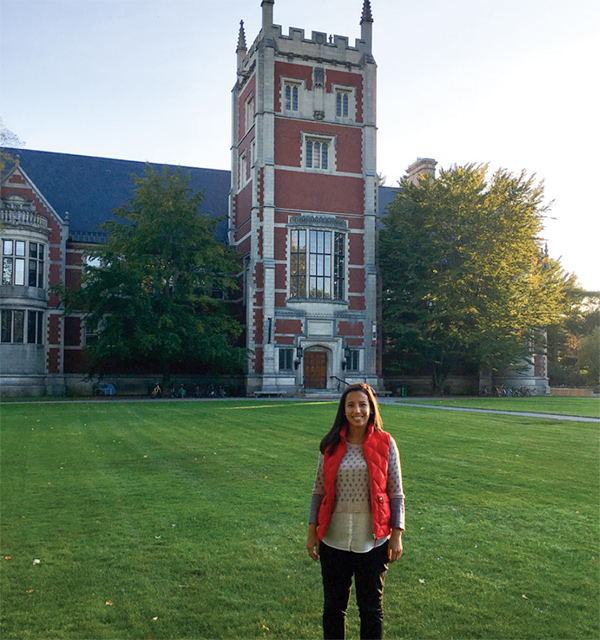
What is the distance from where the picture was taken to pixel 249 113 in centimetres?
4156

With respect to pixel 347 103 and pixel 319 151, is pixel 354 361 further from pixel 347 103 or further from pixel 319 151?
pixel 347 103

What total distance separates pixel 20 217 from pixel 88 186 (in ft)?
29.3

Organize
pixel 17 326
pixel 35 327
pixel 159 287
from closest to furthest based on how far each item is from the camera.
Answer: pixel 159 287
pixel 17 326
pixel 35 327

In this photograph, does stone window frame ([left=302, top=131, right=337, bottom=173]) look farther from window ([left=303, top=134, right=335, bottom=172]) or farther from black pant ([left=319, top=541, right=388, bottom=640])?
black pant ([left=319, top=541, right=388, bottom=640])

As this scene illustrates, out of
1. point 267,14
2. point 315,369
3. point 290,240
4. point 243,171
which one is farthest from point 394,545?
point 243,171

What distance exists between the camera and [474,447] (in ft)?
46.4

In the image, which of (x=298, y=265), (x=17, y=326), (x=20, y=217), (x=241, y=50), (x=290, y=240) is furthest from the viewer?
(x=241, y=50)

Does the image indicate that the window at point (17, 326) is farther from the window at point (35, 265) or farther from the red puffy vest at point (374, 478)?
the red puffy vest at point (374, 478)

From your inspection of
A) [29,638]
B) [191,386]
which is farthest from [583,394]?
[29,638]

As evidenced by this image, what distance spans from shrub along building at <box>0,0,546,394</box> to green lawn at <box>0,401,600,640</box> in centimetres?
2400

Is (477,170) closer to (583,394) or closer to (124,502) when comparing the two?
(583,394)

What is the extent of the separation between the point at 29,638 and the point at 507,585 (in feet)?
12.9

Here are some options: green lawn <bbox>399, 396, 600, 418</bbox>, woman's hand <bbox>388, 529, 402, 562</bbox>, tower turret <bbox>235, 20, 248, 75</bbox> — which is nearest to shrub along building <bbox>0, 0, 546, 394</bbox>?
tower turret <bbox>235, 20, 248, 75</bbox>

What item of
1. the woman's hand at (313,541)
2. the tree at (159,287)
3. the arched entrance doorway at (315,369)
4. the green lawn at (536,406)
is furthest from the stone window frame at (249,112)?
the woman's hand at (313,541)
